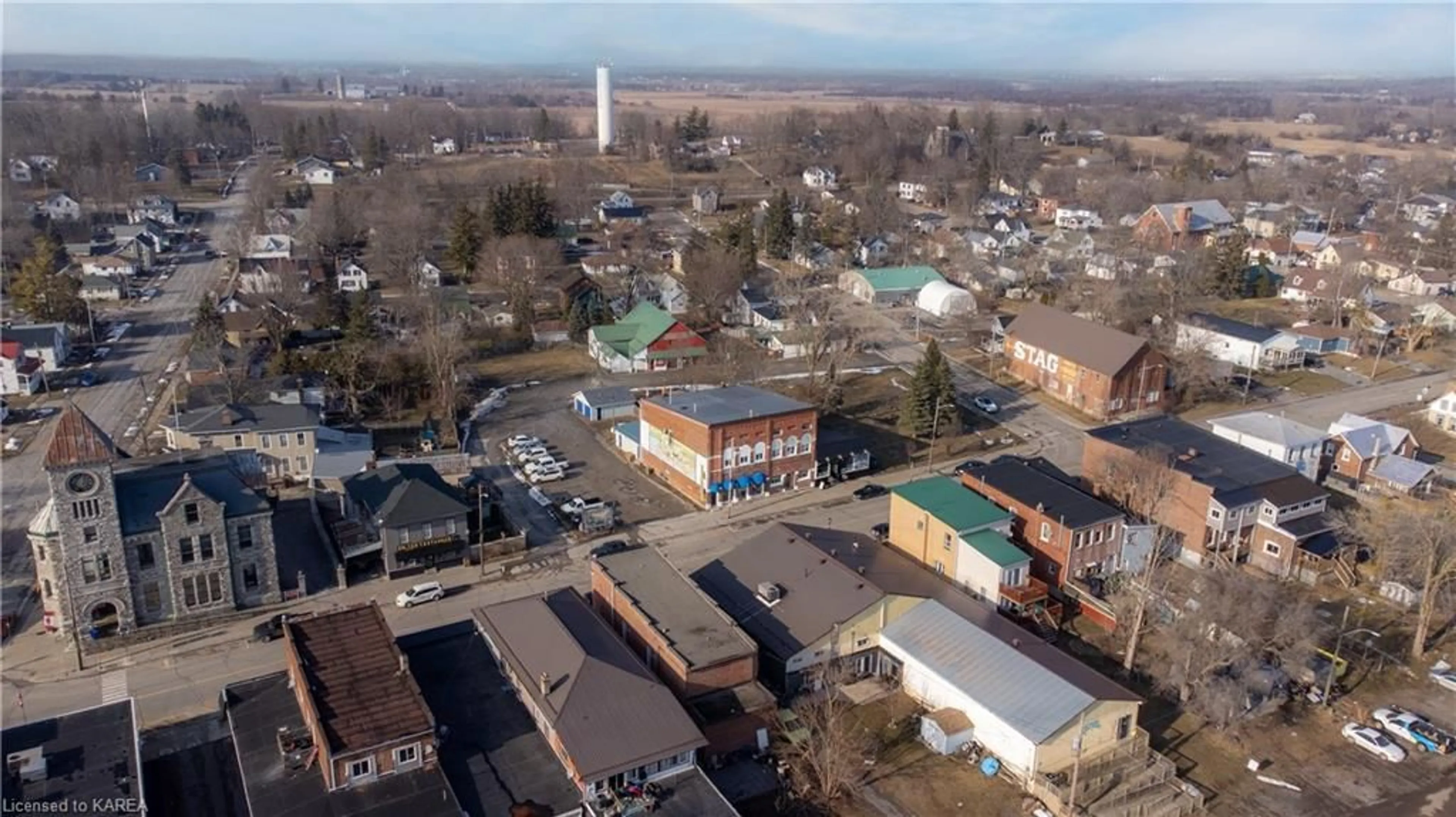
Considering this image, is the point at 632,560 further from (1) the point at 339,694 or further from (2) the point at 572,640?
A: (1) the point at 339,694

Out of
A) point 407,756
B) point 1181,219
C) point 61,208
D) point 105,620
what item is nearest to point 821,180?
point 1181,219

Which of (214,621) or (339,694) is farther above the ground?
(339,694)

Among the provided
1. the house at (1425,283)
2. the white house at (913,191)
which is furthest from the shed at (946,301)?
the white house at (913,191)

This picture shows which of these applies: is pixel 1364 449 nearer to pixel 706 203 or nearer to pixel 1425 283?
pixel 1425 283

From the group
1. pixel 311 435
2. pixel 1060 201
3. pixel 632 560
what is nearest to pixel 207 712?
pixel 632 560

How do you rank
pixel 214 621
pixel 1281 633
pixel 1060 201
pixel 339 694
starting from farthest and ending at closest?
pixel 1060 201
pixel 214 621
pixel 1281 633
pixel 339 694

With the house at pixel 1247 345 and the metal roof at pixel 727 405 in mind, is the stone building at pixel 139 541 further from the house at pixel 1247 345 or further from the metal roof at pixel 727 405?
the house at pixel 1247 345

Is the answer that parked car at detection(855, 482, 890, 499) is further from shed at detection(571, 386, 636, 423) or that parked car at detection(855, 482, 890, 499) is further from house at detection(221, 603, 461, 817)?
house at detection(221, 603, 461, 817)

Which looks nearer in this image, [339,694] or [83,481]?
[339,694]
